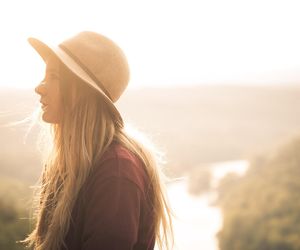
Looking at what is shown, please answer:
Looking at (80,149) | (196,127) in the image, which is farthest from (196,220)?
(196,127)

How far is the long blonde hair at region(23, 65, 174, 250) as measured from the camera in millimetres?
1425

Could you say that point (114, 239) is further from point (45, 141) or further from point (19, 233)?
point (19, 233)

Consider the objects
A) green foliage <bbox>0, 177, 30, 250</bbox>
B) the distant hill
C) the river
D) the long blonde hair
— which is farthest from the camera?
the distant hill

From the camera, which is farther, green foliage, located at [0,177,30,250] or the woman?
green foliage, located at [0,177,30,250]

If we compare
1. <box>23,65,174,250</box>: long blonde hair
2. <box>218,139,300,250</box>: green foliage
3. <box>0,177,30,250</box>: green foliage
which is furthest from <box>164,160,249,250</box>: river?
<box>23,65,174,250</box>: long blonde hair

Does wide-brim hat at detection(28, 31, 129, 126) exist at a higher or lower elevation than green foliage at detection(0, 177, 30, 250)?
higher

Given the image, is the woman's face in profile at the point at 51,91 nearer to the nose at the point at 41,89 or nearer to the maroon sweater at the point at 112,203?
the nose at the point at 41,89

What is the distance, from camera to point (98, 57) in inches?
60.2

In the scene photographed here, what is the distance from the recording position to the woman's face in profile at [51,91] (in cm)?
151

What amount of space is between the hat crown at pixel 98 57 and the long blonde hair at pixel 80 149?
2.1 inches

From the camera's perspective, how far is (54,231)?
1470mm

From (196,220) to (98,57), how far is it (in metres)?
10.6

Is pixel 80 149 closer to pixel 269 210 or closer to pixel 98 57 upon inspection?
pixel 98 57

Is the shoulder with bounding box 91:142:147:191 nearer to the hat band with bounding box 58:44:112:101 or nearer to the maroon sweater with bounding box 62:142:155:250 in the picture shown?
the maroon sweater with bounding box 62:142:155:250
